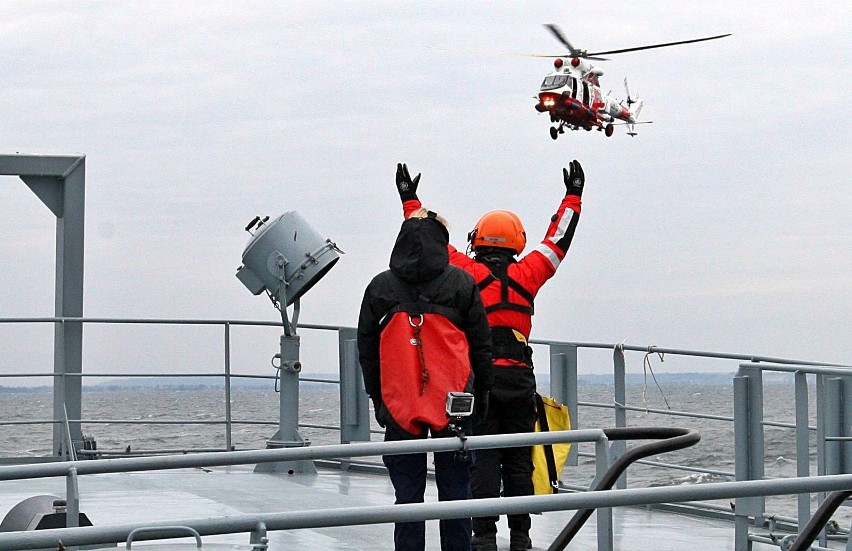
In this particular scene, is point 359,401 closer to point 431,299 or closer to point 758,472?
point 758,472

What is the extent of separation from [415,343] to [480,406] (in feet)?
1.50

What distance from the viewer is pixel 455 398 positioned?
5.11 metres

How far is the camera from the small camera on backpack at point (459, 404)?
5.11 metres

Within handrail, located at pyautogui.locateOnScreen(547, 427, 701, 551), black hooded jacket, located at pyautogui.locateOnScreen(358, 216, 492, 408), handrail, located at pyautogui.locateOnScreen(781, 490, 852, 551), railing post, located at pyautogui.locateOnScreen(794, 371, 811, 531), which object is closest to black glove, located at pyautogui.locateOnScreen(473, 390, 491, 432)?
black hooded jacket, located at pyautogui.locateOnScreen(358, 216, 492, 408)

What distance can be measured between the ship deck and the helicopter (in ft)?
72.6

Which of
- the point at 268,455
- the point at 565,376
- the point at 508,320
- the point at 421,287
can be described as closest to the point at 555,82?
the point at 565,376

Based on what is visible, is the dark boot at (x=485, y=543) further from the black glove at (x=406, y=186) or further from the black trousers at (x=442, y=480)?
the black glove at (x=406, y=186)

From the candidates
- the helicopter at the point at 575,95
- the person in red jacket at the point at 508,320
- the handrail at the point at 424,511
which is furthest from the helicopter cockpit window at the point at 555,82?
the handrail at the point at 424,511

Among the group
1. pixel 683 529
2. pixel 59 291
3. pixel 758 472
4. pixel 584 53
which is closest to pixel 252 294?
pixel 59 291

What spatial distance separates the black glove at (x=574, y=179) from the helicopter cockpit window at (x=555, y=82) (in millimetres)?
26548

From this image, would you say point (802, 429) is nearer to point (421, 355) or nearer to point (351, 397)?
point (421, 355)

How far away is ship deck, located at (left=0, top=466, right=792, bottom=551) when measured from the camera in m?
7.02

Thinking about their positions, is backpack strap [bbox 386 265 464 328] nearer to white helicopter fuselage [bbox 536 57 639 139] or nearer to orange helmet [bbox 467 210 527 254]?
orange helmet [bbox 467 210 527 254]

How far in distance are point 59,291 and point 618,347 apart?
18.2 feet
